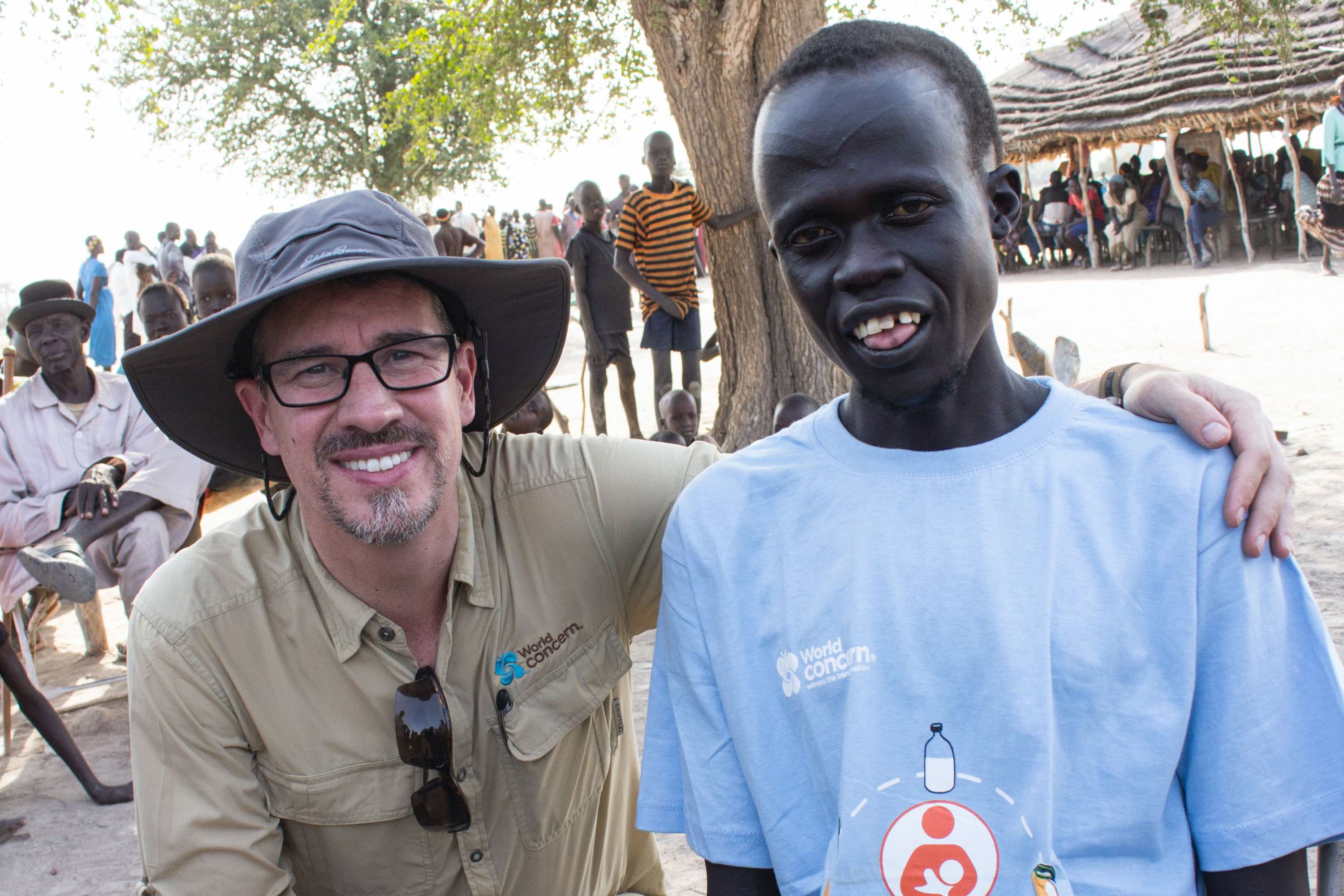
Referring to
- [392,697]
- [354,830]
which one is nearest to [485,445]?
[392,697]

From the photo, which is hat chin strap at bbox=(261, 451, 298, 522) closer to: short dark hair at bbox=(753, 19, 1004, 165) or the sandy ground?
short dark hair at bbox=(753, 19, 1004, 165)

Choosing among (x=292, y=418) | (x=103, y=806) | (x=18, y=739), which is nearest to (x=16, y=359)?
(x=18, y=739)

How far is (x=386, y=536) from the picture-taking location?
209 cm

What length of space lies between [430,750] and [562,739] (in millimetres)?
290

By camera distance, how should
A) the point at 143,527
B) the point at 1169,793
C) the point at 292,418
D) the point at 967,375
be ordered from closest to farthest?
the point at 1169,793 → the point at 967,375 → the point at 292,418 → the point at 143,527

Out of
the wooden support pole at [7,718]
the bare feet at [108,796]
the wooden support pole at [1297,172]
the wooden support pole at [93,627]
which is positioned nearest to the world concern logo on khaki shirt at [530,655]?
the bare feet at [108,796]

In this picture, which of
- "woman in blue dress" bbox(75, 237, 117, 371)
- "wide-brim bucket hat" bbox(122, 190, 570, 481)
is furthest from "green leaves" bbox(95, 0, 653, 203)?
"wide-brim bucket hat" bbox(122, 190, 570, 481)

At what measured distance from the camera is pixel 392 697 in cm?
215

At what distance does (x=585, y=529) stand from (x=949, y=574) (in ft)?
3.40

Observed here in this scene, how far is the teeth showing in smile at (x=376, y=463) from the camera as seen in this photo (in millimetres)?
2070

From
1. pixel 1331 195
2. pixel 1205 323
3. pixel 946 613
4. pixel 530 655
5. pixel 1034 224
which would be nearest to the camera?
pixel 946 613

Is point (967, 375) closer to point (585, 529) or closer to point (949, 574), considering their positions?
point (949, 574)

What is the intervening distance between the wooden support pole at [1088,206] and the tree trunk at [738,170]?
13955mm

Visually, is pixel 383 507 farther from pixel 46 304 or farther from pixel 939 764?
pixel 46 304
